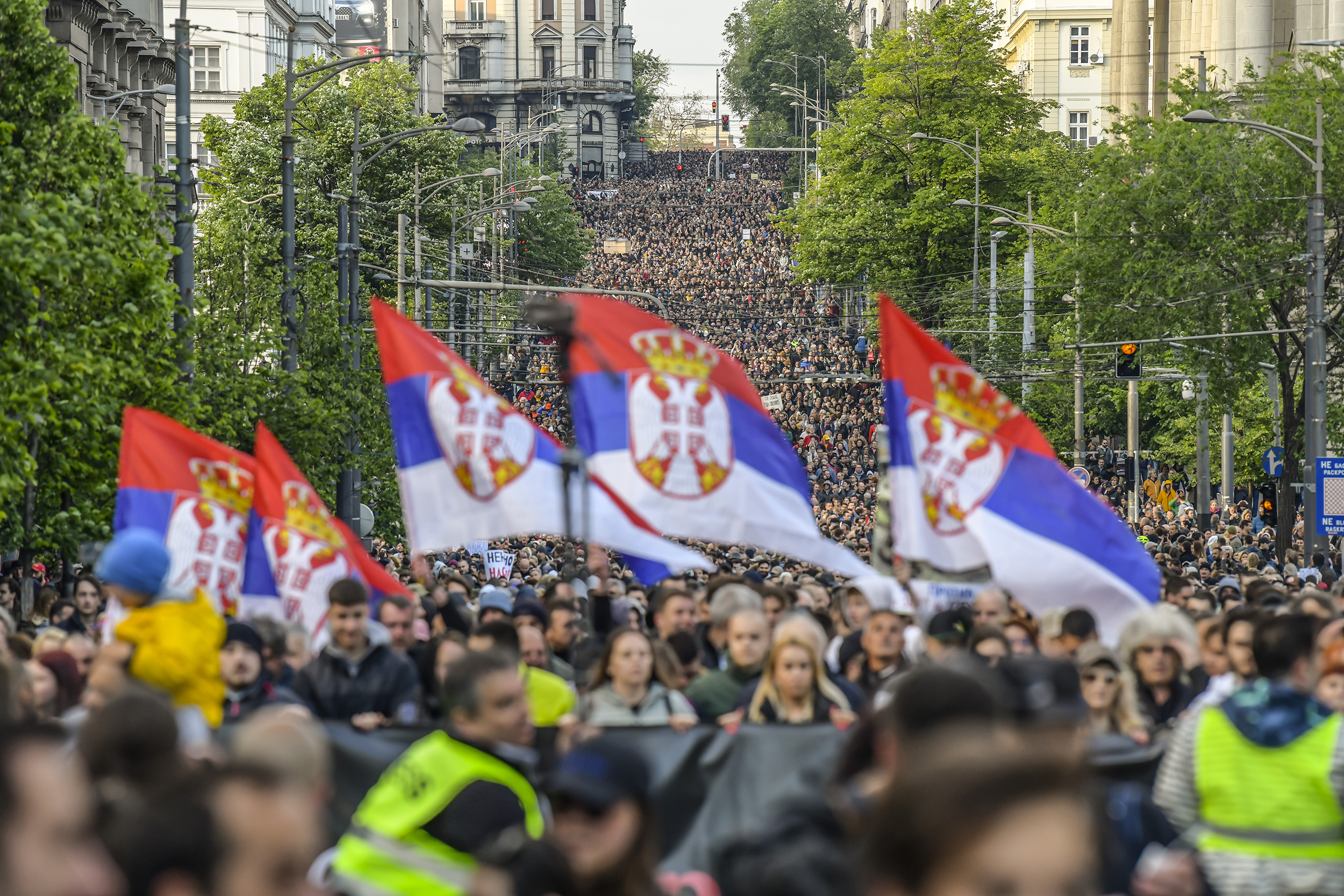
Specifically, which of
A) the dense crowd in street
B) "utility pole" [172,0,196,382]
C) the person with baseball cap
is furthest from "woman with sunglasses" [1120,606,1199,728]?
"utility pole" [172,0,196,382]

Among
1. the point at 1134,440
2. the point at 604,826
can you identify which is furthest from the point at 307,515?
the point at 1134,440

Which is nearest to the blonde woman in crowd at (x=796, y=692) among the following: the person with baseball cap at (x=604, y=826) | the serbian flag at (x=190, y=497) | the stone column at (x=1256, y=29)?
the person with baseball cap at (x=604, y=826)

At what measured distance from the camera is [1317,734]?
5930mm

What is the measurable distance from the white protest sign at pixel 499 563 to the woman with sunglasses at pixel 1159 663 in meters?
22.3

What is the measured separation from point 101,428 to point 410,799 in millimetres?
16933

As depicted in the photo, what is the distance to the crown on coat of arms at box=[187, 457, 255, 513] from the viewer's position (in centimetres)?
1209

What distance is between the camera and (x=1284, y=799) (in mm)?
5918

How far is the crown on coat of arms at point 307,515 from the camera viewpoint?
11.5 m

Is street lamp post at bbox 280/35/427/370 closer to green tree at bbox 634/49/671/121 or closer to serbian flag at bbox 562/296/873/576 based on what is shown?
serbian flag at bbox 562/296/873/576

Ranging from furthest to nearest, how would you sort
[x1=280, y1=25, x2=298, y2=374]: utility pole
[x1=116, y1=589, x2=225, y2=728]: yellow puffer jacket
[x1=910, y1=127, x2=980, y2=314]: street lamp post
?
[x1=910, y1=127, x2=980, y2=314]: street lamp post → [x1=280, y1=25, x2=298, y2=374]: utility pole → [x1=116, y1=589, x2=225, y2=728]: yellow puffer jacket

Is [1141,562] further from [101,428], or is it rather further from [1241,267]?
[1241,267]

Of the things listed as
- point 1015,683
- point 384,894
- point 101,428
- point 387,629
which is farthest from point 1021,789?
point 101,428

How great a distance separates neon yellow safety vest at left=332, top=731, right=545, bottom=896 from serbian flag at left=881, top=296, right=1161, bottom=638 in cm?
527

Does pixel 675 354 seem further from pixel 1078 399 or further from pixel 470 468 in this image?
pixel 1078 399
